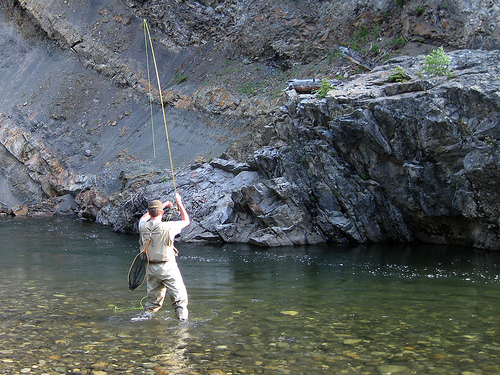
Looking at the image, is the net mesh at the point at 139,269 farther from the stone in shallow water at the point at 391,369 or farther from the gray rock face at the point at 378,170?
the gray rock face at the point at 378,170

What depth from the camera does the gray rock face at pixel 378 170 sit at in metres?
14.4

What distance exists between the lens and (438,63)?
51.1 feet

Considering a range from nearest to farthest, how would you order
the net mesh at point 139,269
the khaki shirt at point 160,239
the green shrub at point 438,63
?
the khaki shirt at point 160,239
the net mesh at point 139,269
the green shrub at point 438,63

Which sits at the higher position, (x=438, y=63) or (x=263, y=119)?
(x=438, y=63)

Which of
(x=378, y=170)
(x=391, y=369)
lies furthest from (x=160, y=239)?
(x=378, y=170)

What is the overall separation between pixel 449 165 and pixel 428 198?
1.28 metres

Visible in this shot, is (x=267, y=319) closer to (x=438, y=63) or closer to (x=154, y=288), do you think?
(x=154, y=288)

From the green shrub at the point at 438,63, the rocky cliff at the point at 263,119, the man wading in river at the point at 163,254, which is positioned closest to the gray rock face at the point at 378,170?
the rocky cliff at the point at 263,119

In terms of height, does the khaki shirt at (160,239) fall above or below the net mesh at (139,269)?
above

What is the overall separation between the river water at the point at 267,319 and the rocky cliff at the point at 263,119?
10.0ft

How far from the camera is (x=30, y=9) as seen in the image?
1411 inches

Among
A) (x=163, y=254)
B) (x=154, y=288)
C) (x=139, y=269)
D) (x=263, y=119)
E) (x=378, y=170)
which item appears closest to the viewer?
(x=163, y=254)

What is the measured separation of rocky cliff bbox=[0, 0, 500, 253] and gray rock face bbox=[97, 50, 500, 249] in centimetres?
5

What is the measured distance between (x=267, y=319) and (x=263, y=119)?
692 inches
